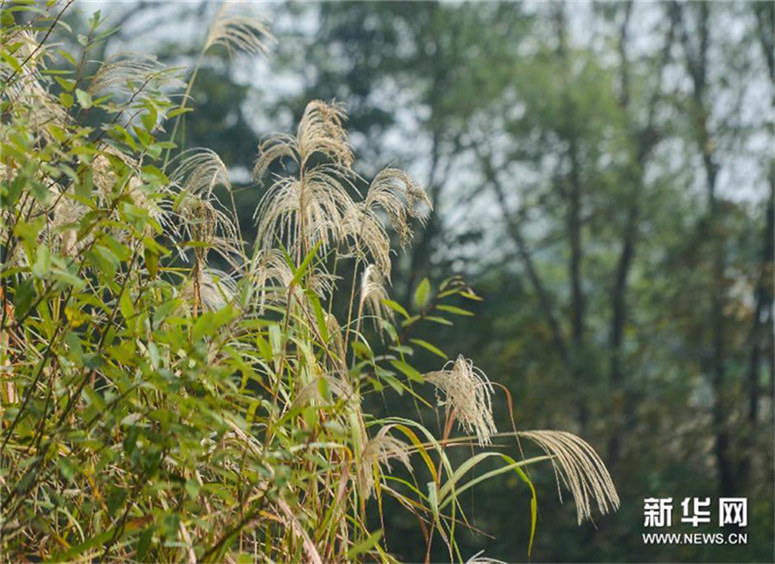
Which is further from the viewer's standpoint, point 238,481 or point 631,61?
point 631,61

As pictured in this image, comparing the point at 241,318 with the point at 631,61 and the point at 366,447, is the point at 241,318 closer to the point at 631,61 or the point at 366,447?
the point at 366,447

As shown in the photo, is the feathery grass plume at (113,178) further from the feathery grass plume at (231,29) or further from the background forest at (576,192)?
the background forest at (576,192)

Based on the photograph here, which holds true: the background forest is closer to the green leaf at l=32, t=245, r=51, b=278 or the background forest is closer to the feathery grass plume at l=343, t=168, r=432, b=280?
the feathery grass plume at l=343, t=168, r=432, b=280

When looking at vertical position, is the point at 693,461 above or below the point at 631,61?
below

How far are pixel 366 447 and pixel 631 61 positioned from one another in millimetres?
9766

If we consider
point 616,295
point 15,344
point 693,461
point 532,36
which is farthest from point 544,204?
point 15,344

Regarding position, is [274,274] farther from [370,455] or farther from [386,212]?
[370,455]

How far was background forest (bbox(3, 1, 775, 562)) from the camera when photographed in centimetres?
846

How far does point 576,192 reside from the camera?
10172 mm

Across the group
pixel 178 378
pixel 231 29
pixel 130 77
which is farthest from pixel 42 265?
pixel 231 29

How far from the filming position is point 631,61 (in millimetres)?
10258

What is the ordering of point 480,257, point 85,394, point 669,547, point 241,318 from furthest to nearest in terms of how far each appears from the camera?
point 480,257
point 669,547
point 241,318
point 85,394

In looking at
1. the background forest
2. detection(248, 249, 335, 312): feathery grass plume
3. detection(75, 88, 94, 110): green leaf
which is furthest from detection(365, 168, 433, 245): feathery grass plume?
the background forest

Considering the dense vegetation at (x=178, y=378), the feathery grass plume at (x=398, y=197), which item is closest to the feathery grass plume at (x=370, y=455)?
the dense vegetation at (x=178, y=378)
